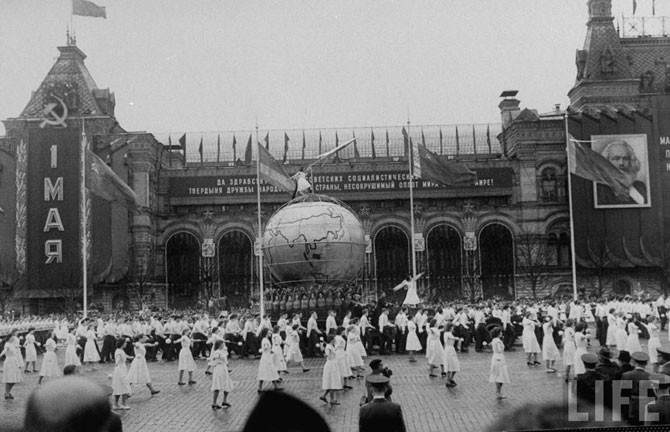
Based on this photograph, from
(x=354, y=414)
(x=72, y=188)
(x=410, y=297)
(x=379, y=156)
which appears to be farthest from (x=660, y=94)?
(x=354, y=414)

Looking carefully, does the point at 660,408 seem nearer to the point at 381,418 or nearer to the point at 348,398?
the point at 381,418

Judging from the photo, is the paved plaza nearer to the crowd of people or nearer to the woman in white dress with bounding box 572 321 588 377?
the crowd of people

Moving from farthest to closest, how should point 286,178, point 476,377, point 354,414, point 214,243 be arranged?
point 214,243 < point 286,178 < point 476,377 < point 354,414

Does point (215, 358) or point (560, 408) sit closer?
point (560, 408)

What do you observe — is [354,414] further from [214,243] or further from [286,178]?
[214,243]

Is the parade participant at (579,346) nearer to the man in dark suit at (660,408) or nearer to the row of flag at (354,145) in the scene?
the man in dark suit at (660,408)

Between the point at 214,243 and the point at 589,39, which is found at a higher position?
the point at 589,39

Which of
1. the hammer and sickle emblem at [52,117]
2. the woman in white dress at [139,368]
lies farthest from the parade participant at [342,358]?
the hammer and sickle emblem at [52,117]

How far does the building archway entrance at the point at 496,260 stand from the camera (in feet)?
174

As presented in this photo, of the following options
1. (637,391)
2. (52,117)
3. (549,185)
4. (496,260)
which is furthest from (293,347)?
(549,185)

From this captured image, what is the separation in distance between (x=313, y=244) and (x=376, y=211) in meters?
26.8

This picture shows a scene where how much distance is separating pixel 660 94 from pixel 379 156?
21294 mm

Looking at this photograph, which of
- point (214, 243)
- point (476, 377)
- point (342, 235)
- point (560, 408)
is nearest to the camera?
point (560, 408)

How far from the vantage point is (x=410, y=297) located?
3150 centimetres
